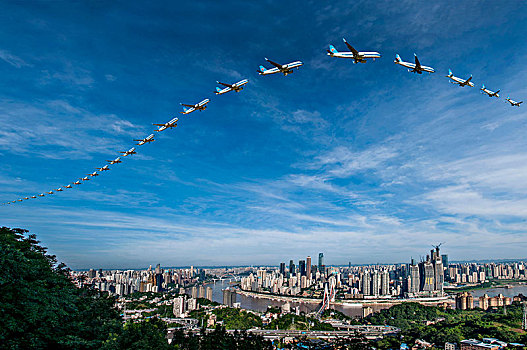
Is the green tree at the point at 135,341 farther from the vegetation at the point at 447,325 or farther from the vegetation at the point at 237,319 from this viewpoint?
the vegetation at the point at 237,319

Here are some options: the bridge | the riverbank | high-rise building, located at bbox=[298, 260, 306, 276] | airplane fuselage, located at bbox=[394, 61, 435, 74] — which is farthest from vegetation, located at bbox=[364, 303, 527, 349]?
high-rise building, located at bbox=[298, 260, 306, 276]

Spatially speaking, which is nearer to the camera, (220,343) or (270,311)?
(220,343)

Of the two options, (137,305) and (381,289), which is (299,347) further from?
(381,289)

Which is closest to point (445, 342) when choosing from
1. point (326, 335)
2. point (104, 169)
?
point (326, 335)

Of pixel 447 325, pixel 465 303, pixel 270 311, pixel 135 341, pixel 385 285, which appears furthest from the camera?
pixel 385 285

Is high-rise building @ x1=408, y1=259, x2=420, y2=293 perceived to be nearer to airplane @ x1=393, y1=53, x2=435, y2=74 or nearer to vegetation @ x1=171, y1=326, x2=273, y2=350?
vegetation @ x1=171, y1=326, x2=273, y2=350

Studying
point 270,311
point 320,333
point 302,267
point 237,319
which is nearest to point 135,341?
point 320,333

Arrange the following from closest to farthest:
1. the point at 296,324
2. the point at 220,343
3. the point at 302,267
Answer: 1. the point at 220,343
2. the point at 296,324
3. the point at 302,267

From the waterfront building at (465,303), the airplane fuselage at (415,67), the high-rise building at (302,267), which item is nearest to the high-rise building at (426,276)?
the waterfront building at (465,303)

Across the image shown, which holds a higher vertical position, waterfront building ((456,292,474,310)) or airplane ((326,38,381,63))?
airplane ((326,38,381,63))

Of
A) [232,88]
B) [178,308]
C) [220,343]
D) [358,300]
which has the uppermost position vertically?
[232,88]

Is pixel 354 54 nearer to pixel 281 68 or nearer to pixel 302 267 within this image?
pixel 281 68
